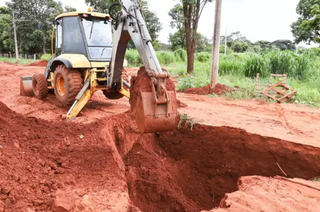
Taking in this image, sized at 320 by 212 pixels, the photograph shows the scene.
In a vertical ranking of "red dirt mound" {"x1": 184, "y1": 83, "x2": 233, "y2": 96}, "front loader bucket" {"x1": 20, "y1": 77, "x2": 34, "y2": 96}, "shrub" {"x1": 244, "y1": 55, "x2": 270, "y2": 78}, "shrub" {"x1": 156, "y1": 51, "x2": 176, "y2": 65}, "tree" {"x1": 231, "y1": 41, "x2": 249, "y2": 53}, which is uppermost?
"tree" {"x1": 231, "y1": 41, "x2": 249, "y2": 53}

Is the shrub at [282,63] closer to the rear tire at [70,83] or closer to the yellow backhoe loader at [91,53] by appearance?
the yellow backhoe loader at [91,53]

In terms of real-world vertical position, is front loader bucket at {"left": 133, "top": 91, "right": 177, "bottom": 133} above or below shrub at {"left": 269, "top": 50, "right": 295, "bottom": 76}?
below

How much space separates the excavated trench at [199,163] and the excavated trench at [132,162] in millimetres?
16

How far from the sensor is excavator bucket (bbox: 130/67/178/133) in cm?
307

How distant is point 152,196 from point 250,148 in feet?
6.76

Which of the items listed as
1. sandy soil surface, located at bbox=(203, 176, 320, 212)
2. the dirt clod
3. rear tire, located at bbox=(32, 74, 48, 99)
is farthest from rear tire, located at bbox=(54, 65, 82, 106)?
sandy soil surface, located at bbox=(203, 176, 320, 212)

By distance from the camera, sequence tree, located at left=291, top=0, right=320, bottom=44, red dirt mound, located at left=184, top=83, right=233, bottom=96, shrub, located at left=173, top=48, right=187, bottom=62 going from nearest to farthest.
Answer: red dirt mound, located at left=184, top=83, right=233, bottom=96 → tree, located at left=291, top=0, right=320, bottom=44 → shrub, located at left=173, top=48, right=187, bottom=62

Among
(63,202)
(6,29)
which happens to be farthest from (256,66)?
(6,29)

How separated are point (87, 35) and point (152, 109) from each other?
12.1ft

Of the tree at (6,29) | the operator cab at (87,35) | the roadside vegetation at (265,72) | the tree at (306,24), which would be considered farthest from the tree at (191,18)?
the tree at (6,29)

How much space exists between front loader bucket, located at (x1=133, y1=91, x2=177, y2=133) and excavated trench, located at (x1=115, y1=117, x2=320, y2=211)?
4.37 ft

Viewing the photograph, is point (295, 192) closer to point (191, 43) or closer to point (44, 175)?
point (44, 175)

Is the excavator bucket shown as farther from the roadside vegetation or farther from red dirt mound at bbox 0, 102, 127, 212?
the roadside vegetation

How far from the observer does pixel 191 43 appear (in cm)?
1302
